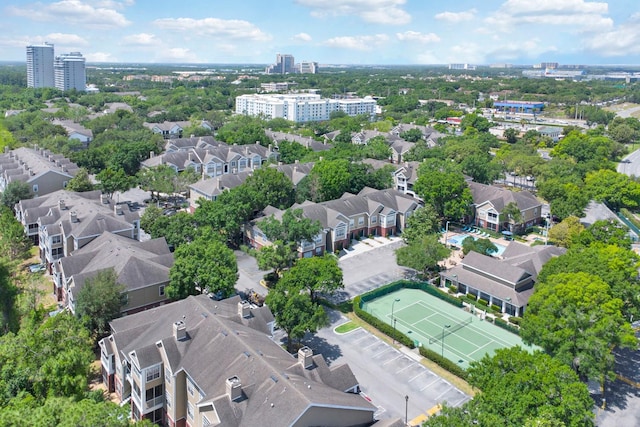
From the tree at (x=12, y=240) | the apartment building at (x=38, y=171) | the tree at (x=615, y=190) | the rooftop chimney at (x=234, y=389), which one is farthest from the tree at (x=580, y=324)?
the apartment building at (x=38, y=171)

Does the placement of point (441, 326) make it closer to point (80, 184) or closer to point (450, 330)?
point (450, 330)

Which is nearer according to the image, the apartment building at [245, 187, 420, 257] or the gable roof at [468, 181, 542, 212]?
the apartment building at [245, 187, 420, 257]

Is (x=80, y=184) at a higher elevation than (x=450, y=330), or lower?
higher

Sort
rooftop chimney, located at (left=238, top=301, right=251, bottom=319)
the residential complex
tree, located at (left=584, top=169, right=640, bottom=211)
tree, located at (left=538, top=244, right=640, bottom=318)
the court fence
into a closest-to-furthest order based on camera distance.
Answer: rooftop chimney, located at (left=238, top=301, right=251, bottom=319)
the court fence
tree, located at (left=538, top=244, right=640, bottom=318)
tree, located at (left=584, top=169, right=640, bottom=211)
the residential complex

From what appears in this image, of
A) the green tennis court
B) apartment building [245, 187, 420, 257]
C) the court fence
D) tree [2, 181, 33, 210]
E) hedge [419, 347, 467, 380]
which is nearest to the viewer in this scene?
hedge [419, 347, 467, 380]

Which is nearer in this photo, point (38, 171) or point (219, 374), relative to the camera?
point (219, 374)

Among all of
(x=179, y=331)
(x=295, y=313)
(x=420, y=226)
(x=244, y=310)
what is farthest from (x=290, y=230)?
(x=179, y=331)

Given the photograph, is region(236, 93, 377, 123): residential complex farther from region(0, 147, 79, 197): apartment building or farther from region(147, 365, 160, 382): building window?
region(147, 365, 160, 382): building window

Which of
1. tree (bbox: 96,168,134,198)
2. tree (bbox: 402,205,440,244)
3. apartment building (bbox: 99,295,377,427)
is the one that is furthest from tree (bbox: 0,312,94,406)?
tree (bbox: 96,168,134,198)
